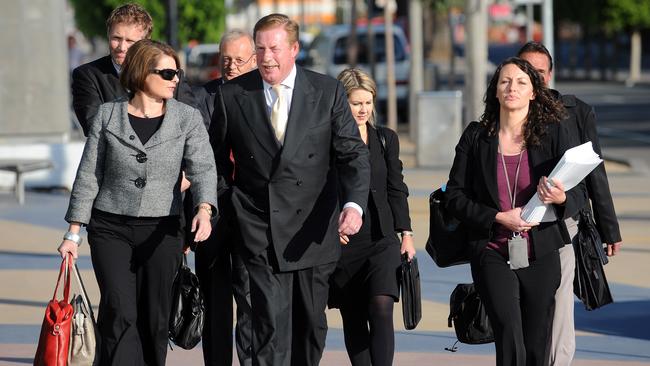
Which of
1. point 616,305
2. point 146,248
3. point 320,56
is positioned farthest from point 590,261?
point 320,56

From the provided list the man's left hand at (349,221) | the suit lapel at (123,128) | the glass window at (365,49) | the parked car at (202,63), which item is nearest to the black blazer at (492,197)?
the man's left hand at (349,221)

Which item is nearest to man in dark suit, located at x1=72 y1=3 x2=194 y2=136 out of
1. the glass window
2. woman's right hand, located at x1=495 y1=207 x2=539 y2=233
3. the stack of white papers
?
woman's right hand, located at x1=495 y1=207 x2=539 y2=233

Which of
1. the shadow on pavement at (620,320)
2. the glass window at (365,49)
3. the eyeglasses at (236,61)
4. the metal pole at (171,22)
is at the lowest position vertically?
the shadow on pavement at (620,320)

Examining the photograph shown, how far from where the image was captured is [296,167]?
6055 millimetres

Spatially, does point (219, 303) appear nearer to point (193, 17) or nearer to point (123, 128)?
point (123, 128)

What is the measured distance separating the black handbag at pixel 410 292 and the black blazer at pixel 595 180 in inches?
34.2

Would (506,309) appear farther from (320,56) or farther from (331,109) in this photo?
(320,56)

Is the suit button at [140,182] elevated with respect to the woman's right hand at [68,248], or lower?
elevated

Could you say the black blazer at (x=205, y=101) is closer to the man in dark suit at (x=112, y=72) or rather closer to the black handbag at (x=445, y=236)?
the man in dark suit at (x=112, y=72)

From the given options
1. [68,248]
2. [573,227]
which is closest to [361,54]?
[573,227]

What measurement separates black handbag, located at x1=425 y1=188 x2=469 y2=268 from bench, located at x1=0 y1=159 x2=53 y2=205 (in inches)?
387

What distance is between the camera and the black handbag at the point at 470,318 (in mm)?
6441

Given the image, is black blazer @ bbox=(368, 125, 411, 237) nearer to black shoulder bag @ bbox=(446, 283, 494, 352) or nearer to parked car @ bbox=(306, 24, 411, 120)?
black shoulder bag @ bbox=(446, 283, 494, 352)

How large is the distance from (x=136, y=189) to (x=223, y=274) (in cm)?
91
